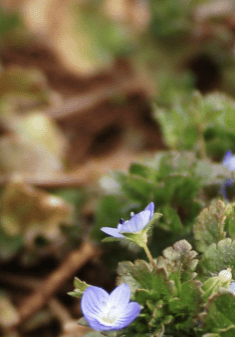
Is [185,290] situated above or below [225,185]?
below

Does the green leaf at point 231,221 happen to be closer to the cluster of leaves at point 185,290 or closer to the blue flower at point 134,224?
the cluster of leaves at point 185,290

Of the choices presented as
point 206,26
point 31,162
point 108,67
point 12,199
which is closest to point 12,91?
point 31,162

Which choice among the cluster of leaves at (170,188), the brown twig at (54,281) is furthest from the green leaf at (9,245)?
the cluster of leaves at (170,188)

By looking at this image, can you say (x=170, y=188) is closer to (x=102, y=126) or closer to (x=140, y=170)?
(x=140, y=170)

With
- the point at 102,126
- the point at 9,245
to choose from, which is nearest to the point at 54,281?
the point at 9,245

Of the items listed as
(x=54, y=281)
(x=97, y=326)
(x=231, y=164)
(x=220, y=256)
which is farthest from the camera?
(x=54, y=281)

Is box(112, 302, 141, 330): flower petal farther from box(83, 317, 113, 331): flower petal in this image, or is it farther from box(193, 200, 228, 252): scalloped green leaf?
box(193, 200, 228, 252): scalloped green leaf
